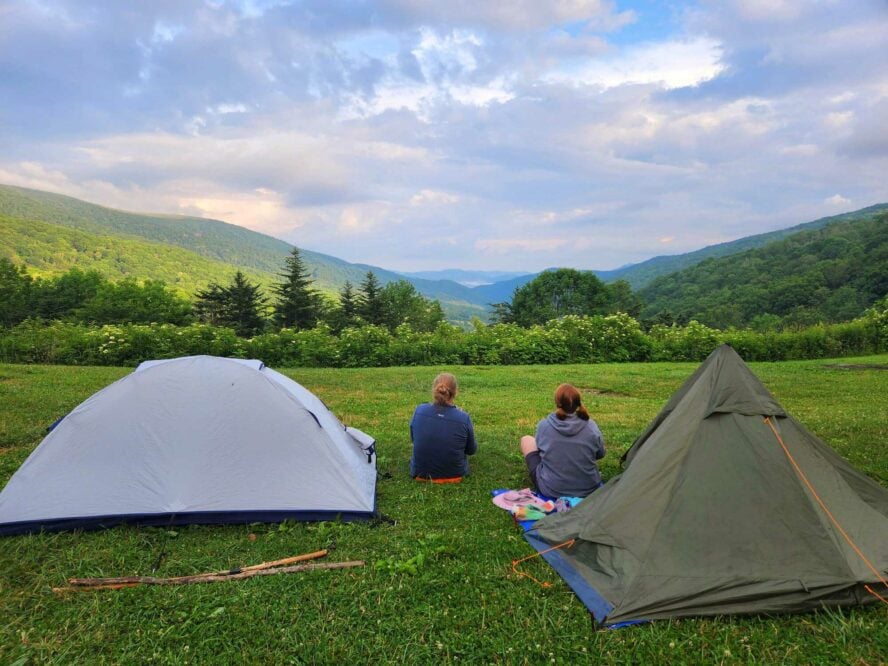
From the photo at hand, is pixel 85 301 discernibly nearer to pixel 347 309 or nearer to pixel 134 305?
pixel 134 305

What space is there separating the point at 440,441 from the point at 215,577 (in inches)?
115

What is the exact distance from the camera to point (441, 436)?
6.32 meters

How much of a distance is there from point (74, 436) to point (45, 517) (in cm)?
78

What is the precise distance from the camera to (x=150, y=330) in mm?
16672

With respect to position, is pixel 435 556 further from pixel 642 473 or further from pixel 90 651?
pixel 90 651

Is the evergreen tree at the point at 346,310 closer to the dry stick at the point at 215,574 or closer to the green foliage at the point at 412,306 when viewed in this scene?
the green foliage at the point at 412,306

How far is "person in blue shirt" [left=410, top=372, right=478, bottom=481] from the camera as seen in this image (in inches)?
247

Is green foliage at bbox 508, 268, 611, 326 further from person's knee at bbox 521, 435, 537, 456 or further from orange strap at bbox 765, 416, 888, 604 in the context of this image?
orange strap at bbox 765, 416, 888, 604

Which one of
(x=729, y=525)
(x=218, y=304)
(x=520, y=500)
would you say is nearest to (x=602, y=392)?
(x=520, y=500)

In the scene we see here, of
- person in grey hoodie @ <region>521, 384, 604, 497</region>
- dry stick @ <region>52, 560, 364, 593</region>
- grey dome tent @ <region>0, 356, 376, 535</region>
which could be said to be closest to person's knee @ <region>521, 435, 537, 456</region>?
person in grey hoodie @ <region>521, 384, 604, 497</region>

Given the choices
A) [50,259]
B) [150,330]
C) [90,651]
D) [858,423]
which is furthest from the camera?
[50,259]

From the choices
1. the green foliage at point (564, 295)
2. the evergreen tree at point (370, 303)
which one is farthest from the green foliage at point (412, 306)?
the evergreen tree at point (370, 303)

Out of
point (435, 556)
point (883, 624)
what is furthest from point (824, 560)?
point (435, 556)

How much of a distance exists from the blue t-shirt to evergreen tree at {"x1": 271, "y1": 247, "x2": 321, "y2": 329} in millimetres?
51343
